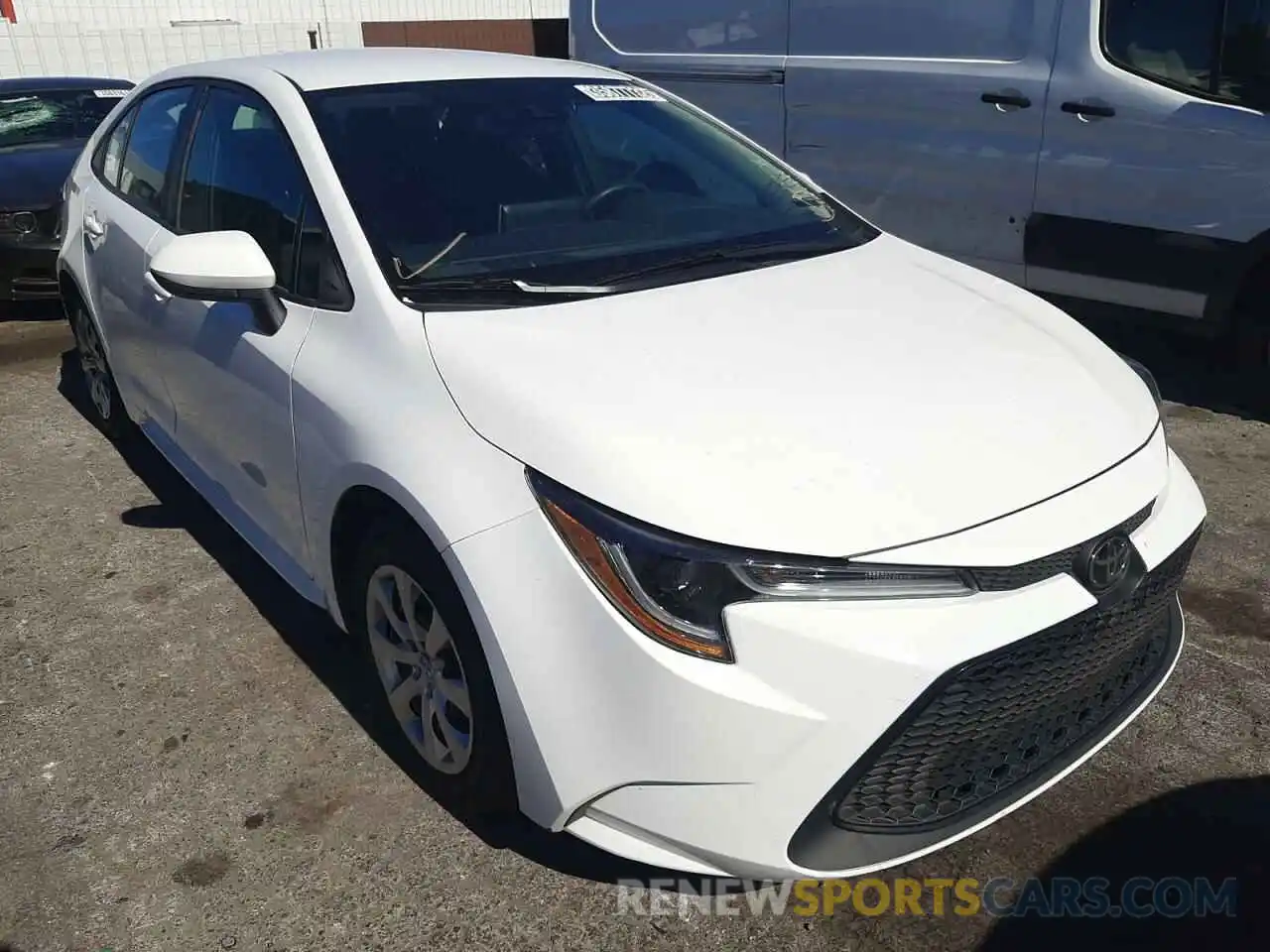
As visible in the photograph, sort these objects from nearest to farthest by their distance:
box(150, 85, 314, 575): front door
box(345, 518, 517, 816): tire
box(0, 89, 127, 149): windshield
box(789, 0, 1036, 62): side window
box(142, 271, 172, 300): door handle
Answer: box(345, 518, 517, 816): tire < box(150, 85, 314, 575): front door < box(142, 271, 172, 300): door handle < box(789, 0, 1036, 62): side window < box(0, 89, 127, 149): windshield

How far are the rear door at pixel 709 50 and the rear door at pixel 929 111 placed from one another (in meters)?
0.12

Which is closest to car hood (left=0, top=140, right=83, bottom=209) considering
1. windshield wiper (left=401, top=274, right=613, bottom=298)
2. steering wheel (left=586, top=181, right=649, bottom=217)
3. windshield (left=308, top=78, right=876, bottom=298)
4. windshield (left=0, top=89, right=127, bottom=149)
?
windshield (left=0, top=89, right=127, bottom=149)

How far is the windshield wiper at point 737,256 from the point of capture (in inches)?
101

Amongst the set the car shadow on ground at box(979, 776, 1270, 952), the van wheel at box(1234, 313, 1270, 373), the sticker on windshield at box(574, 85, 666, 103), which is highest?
the sticker on windshield at box(574, 85, 666, 103)

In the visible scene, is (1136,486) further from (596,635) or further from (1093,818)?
(596,635)

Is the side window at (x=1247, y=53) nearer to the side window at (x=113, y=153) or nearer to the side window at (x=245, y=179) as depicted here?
the side window at (x=245, y=179)

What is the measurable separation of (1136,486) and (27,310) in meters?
7.30

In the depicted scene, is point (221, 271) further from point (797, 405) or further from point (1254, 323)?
point (1254, 323)

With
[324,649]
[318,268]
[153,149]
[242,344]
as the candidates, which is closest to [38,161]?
[153,149]

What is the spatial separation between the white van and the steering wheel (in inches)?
103

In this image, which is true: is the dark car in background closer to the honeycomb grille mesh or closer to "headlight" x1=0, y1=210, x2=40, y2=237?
"headlight" x1=0, y1=210, x2=40, y2=237

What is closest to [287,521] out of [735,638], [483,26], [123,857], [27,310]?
[123,857]

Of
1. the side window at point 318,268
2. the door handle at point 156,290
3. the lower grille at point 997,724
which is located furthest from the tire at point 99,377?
the lower grille at point 997,724

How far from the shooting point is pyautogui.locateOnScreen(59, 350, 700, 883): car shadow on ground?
2.33m
